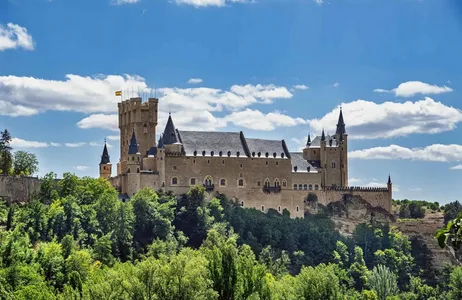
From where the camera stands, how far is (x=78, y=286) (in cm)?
5806

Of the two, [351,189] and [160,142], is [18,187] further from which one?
[351,189]

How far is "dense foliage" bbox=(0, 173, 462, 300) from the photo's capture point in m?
50.5

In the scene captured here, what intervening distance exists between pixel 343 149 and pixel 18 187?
4879cm

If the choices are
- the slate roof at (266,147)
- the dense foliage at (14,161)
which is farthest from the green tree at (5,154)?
the slate roof at (266,147)

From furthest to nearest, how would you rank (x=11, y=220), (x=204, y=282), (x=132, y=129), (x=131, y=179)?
A: (x=132, y=129) → (x=131, y=179) → (x=11, y=220) → (x=204, y=282)

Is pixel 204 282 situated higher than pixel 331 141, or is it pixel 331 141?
pixel 331 141

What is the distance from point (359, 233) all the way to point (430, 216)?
1704 centimetres

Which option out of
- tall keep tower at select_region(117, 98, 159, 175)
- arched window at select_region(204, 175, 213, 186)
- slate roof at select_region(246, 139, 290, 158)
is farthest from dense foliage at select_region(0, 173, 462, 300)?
tall keep tower at select_region(117, 98, 159, 175)

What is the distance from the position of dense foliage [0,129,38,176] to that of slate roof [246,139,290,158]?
32.0m

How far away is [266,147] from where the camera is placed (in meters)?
107

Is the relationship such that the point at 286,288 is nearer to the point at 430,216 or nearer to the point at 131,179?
the point at 131,179

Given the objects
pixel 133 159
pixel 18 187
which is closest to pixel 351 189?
pixel 133 159

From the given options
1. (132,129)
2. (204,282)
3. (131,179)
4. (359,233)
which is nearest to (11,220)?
(131,179)

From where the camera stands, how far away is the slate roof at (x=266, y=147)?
106000 mm
